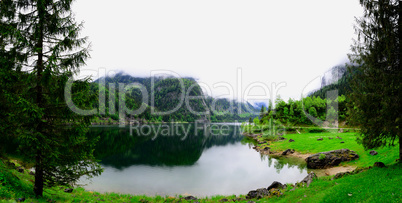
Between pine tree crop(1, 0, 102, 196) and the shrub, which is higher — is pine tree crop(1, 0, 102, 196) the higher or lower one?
the higher one

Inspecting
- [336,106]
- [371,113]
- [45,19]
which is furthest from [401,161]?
[336,106]

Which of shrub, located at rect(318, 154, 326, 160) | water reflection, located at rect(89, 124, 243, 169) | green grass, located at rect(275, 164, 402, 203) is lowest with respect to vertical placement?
water reflection, located at rect(89, 124, 243, 169)

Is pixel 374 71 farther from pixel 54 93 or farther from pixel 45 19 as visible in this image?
pixel 45 19

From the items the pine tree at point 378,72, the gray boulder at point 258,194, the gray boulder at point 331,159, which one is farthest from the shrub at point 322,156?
the gray boulder at point 258,194

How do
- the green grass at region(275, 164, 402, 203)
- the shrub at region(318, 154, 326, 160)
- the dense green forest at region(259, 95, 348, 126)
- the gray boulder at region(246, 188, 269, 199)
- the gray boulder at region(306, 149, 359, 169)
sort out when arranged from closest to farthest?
the green grass at region(275, 164, 402, 203), the gray boulder at region(246, 188, 269, 199), the gray boulder at region(306, 149, 359, 169), the shrub at region(318, 154, 326, 160), the dense green forest at region(259, 95, 348, 126)

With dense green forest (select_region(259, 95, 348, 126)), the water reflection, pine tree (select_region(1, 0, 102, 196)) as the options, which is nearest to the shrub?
the water reflection

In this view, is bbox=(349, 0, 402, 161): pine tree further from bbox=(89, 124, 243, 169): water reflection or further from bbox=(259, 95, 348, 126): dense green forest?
bbox=(259, 95, 348, 126): dense green forest

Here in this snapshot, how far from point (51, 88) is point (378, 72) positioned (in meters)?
25.2

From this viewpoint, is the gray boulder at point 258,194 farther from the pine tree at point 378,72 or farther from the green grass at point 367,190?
the pine tree at point 378,72

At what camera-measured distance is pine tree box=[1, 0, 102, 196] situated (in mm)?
11906

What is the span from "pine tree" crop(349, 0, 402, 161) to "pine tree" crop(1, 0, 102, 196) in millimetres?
22210

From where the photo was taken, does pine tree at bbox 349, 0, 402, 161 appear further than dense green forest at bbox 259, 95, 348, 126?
No

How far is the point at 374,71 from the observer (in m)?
14.7

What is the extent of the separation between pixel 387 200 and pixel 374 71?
10.1 m
